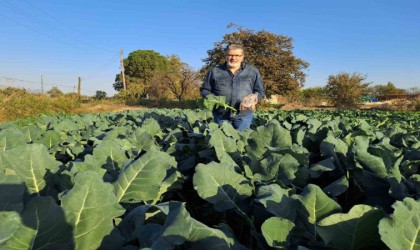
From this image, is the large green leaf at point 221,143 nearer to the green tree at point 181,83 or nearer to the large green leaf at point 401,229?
the large green leaf at point 401,229

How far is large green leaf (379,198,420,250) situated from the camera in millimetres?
774

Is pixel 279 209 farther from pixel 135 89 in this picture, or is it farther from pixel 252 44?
pixel 135 89

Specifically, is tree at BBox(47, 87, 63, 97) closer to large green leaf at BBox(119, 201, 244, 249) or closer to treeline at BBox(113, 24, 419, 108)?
treeline at BBox(113, 24, 419, 108)

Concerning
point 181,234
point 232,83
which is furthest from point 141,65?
point 181,234

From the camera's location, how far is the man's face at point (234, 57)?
4.79 m

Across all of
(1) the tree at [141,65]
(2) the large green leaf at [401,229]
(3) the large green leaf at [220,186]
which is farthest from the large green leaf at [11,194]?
(1) the tree at [141,65]

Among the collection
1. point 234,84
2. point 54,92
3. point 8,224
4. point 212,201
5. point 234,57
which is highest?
point 54,92

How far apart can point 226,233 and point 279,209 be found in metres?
0.22

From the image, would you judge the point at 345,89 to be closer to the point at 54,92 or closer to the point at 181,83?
the point at 181,83

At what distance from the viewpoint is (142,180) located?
50.9 inches

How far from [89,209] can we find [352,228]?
779mm

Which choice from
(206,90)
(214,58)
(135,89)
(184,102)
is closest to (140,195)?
(206,90)

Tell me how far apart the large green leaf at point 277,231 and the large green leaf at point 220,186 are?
1.06ft

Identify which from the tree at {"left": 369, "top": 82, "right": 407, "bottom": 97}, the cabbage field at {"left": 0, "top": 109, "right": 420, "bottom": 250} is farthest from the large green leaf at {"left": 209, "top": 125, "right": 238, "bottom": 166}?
the tree at {"left": 369, "top": 82, "right": 407, "bottom": 97}
